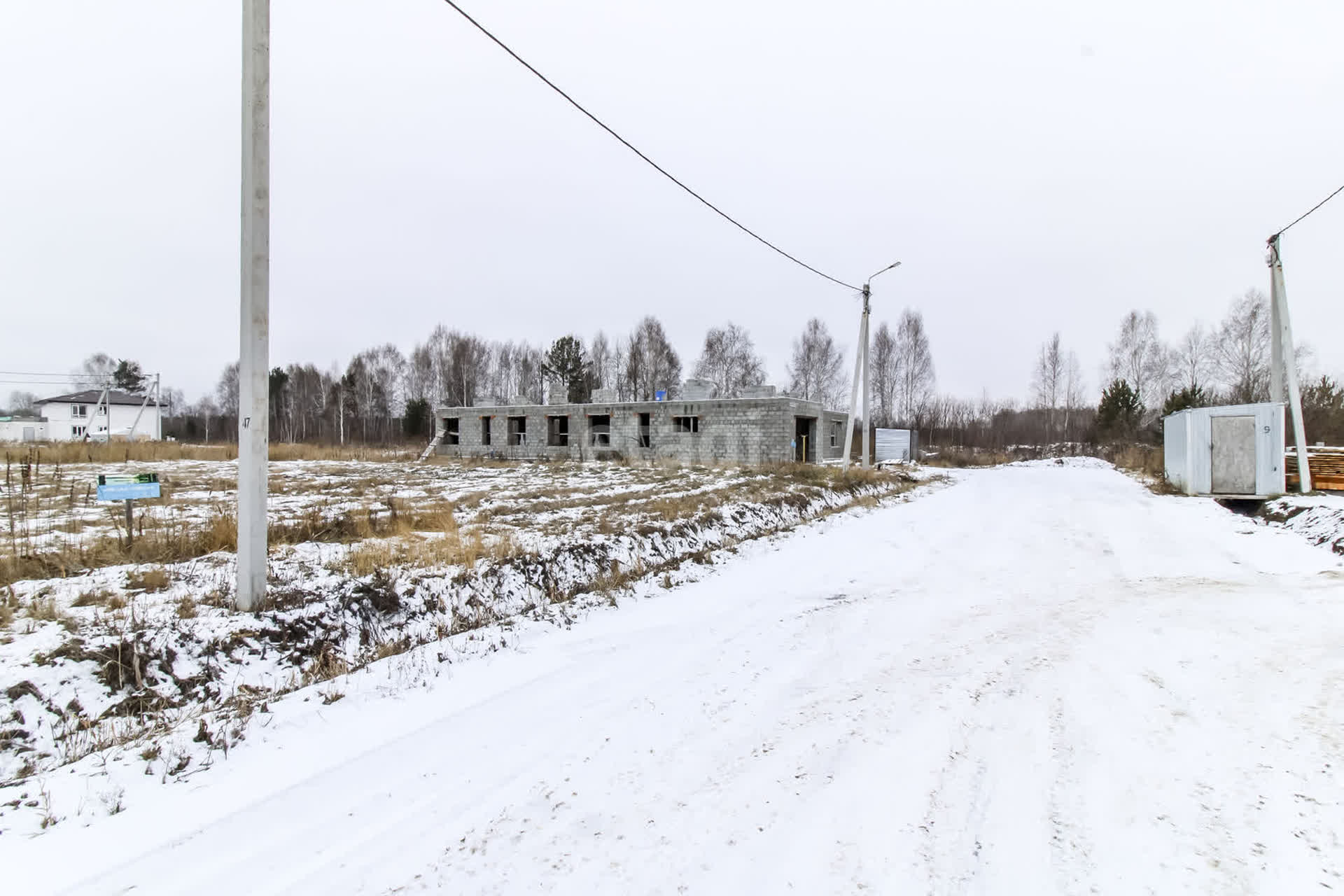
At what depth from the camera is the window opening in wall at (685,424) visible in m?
27.0

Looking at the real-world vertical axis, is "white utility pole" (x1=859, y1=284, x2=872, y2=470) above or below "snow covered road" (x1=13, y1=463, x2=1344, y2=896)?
above

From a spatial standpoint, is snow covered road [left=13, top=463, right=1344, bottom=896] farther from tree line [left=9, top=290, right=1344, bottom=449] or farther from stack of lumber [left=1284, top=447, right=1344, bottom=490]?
tree line [left=9, top=290, right=1344, bottom=449]

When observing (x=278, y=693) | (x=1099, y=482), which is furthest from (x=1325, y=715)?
(x=1099, y=482)

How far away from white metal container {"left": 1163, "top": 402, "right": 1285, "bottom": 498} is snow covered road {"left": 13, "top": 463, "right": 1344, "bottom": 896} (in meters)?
11.8

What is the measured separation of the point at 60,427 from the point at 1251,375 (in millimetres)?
97279

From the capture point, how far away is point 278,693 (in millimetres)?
4020

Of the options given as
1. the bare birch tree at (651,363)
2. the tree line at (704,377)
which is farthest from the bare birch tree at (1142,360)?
the bare birch tree at (651,363)

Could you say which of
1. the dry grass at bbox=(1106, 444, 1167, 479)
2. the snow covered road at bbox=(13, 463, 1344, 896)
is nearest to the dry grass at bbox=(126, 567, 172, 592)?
the snow covered road at bbox=(13, 463, 1344, 896)

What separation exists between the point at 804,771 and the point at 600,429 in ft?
94.1

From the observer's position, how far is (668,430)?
27.7 metres

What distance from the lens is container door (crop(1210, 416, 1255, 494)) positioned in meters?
14.5

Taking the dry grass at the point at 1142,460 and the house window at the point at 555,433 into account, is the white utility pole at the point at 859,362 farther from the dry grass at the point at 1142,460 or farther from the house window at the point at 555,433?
the house window at the point at 555,433

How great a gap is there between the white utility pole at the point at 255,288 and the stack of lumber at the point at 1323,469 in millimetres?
20102

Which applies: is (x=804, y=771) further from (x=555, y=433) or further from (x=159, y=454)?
(x=159, y=454)
